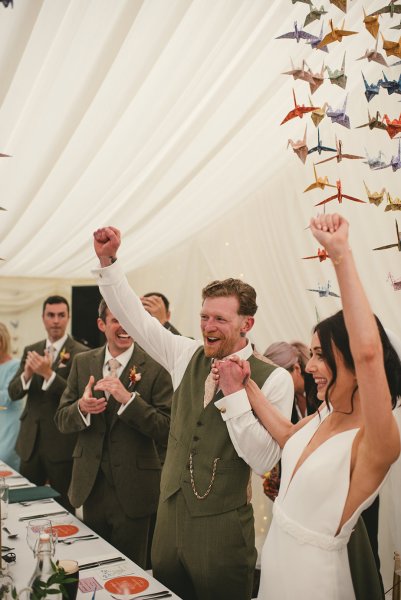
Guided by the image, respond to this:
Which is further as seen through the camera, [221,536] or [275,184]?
[275,184]

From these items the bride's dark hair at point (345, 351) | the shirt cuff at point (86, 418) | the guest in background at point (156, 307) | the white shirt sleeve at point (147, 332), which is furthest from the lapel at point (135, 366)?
the bride's dark hair at point (345, 351)

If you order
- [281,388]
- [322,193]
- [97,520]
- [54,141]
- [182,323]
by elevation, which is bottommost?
[97,520]

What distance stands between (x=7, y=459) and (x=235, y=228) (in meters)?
2.54

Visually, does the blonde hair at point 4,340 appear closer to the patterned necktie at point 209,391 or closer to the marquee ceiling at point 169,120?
the marquee ceiling at point 169,120

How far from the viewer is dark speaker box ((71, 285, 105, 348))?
7.18 meters

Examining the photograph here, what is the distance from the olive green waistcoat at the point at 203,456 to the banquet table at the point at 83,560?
304 mm

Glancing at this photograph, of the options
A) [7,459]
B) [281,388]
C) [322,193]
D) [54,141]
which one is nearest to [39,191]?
[54,141]

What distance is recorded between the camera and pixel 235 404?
77.3 inches

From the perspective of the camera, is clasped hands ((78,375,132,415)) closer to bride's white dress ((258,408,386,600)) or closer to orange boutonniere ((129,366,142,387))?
orange boutonniere ((129,366,142,387))

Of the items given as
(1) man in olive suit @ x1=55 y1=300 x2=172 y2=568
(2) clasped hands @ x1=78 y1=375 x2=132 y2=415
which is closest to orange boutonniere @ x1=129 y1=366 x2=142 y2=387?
(1) man in olive suit @ x1=55 y1=300 x2=172 y2=568

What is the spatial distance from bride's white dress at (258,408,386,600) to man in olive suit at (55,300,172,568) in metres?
1.18

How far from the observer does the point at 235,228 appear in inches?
188

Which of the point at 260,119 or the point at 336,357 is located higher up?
the point at 260,119

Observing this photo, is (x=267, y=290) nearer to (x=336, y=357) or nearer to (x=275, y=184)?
(x=275, y=184)
